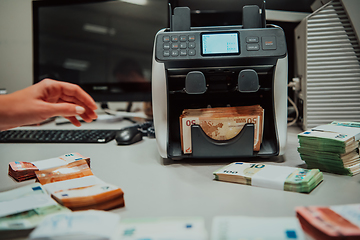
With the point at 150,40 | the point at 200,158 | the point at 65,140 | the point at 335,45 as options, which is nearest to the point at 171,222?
the point at 200,158

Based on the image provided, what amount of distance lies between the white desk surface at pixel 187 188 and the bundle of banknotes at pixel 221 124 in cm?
6

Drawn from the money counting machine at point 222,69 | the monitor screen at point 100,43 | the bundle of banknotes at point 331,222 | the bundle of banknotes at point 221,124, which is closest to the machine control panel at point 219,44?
the money counting machine at point 222,69

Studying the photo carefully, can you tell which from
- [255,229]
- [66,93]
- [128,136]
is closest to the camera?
[255,229]

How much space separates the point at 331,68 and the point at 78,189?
80 cm

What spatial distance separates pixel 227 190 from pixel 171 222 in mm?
169

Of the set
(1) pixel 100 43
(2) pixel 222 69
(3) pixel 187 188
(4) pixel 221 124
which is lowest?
(3) pixel 187 188

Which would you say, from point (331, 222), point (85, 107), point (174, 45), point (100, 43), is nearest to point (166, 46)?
point (174, 45)

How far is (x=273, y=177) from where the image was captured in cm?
53

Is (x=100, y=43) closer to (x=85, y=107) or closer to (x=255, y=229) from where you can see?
(x=85, y=107)

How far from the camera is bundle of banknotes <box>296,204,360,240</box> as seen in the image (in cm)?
34

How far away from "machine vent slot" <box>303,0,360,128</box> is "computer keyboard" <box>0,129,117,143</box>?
26.0 inches

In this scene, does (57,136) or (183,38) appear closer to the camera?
(183,38)

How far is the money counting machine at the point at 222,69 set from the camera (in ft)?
2.12

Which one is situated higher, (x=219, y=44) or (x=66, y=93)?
(x=219, y=44)
